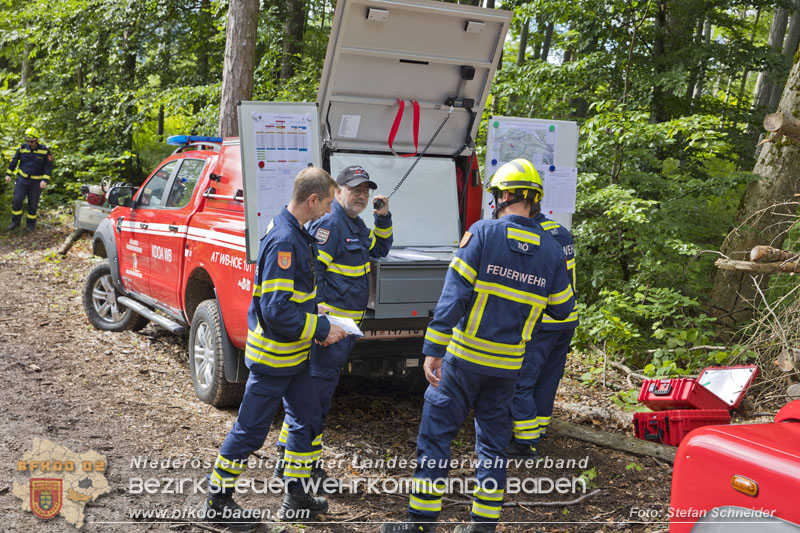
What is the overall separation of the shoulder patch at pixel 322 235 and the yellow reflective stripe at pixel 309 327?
0.83m

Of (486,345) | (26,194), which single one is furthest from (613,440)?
(26,194)

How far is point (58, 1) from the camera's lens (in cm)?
1420

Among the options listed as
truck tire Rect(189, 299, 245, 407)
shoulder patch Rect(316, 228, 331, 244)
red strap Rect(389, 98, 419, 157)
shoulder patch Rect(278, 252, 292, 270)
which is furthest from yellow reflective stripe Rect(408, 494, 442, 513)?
red strap Rect(389, 98, 419, 157)

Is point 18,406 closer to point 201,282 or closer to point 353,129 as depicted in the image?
point 201,282

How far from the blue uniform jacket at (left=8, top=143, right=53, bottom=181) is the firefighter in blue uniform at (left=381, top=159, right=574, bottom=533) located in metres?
12.9

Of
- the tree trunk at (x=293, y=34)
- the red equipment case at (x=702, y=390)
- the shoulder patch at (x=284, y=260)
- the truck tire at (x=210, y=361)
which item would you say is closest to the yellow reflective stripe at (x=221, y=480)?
the shoulder patch at (x=284, y=260)

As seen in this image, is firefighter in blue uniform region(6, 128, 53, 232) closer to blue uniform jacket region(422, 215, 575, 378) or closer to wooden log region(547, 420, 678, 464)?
wooden log region(547, 420, 678, 464)

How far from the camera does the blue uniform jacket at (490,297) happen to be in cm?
345

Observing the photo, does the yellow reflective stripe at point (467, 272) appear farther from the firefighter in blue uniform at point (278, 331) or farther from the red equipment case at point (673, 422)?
the red equipment case at point (673, 422)

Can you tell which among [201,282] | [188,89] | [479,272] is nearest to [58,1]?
[188,89]

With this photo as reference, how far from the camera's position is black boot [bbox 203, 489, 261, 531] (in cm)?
362

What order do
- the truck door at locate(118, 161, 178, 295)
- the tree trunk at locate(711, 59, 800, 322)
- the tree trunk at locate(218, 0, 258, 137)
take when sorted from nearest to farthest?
the truck door at locate(118, 161, 178, 295), the tree trunk at locate(711, 59, 800, 322), the tree trunk at locate(218, 0, 258, 137)

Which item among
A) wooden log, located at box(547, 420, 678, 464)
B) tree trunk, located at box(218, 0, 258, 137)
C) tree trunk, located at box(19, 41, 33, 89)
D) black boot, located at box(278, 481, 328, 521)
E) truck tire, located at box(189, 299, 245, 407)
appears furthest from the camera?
tree trunk, located at box(19, 41, 33, 89)

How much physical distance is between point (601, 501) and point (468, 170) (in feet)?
10.2
